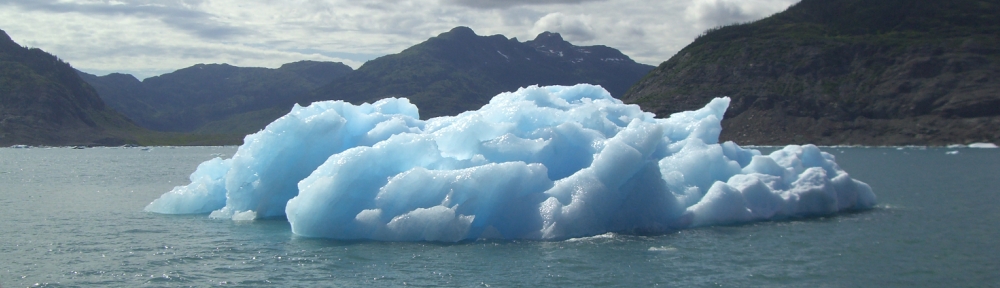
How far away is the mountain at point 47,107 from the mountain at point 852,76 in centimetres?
10017

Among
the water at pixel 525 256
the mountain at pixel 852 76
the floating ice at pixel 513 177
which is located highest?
the mountain at pixel 852 76

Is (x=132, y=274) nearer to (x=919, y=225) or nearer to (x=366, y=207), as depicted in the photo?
(x=366, y=207)

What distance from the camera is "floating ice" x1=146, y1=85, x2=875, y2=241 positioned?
711 inches

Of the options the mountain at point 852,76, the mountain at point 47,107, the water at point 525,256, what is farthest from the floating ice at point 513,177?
the mountain at point 47,107

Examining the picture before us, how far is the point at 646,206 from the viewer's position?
1938 cm

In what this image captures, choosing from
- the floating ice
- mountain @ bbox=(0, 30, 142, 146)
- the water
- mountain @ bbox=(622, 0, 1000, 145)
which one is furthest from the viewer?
mountain @ bbox=(0, 30, 142, 146)

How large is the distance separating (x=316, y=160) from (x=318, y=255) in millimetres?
6488

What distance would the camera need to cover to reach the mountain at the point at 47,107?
137 meters

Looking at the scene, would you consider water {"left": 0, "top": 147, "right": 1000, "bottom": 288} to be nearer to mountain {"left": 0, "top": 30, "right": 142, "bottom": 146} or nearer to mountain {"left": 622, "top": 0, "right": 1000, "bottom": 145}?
mountain {"left": 622, "top": 0, "right": 1000, "bottom": 145}

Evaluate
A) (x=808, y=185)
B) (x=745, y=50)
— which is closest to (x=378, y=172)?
(x=808, y=185)

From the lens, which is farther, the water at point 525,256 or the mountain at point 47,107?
the mountain at point 47,107

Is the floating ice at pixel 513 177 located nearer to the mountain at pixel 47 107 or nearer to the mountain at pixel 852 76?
the mountain at pixel 852 76

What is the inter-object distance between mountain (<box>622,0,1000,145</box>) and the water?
7009 centimetres

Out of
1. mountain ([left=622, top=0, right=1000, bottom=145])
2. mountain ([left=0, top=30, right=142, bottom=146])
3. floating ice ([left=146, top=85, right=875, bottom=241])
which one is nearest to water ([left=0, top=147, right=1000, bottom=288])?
floating ice ([left=146, top=85, right=875, bottom=241])
